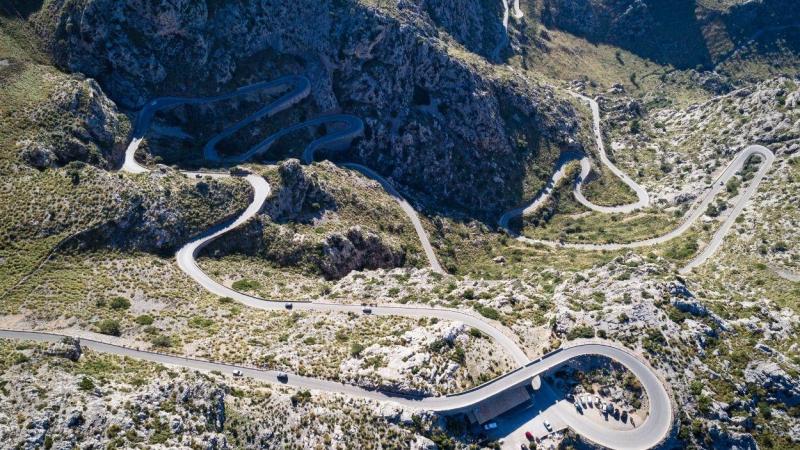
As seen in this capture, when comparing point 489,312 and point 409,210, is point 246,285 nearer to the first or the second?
point 489,312

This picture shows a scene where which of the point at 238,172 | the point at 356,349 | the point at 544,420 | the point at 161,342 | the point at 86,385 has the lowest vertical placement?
the point at 161,342

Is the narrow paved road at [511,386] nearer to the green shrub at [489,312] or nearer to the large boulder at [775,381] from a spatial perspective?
the green shrub at [489,312]

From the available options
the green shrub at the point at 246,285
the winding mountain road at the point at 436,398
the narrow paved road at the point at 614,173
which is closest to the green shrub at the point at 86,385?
the winding mountain road at the point at 436,398

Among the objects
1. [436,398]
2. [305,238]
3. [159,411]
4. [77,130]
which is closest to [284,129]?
[305,238]

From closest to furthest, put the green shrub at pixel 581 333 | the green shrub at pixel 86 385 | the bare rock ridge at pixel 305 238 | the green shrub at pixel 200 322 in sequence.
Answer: the green shrub at pixel 86 385 → the green shrub at pixel 581 333 → the green shrub at pixel 200 322 → the bare rock ridge at pixel 305 238

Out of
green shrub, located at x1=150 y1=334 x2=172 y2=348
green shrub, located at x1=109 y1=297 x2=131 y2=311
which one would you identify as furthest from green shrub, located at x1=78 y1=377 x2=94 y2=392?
green shrub, located at x1=109 y1=297 x2=131 y2=311

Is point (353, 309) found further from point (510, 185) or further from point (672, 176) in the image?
point (672, 176)
